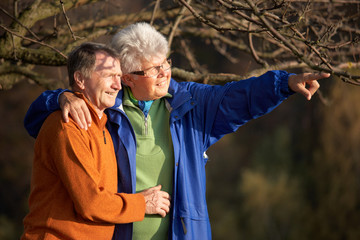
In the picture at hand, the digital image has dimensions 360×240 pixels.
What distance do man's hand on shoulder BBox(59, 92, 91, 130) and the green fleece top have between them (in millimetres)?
343

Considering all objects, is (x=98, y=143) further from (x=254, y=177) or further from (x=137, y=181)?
(x=254, y=177)

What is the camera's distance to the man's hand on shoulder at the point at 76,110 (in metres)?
1.90

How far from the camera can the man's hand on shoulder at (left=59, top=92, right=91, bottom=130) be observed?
1896 millimetres

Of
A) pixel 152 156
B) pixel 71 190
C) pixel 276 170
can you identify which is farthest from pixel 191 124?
pixel 276 170

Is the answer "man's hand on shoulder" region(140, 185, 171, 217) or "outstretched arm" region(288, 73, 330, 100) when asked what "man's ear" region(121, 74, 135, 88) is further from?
"outstretched arm" region(288, 73, 330, 100)

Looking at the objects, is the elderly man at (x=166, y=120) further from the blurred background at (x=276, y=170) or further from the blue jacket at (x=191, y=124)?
the blurred background at (x=276, y=170)

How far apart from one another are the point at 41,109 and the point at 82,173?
1.43 feet

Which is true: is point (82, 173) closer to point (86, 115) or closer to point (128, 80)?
point (86, 115)

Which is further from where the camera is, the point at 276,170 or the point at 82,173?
the point at 276,170

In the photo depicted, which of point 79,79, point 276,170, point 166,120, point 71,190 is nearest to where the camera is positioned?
point 71,190

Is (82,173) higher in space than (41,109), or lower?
lower

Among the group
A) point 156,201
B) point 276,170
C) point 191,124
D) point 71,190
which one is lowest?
point 276,170

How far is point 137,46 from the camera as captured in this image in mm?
2221

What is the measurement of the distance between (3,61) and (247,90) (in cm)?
216
